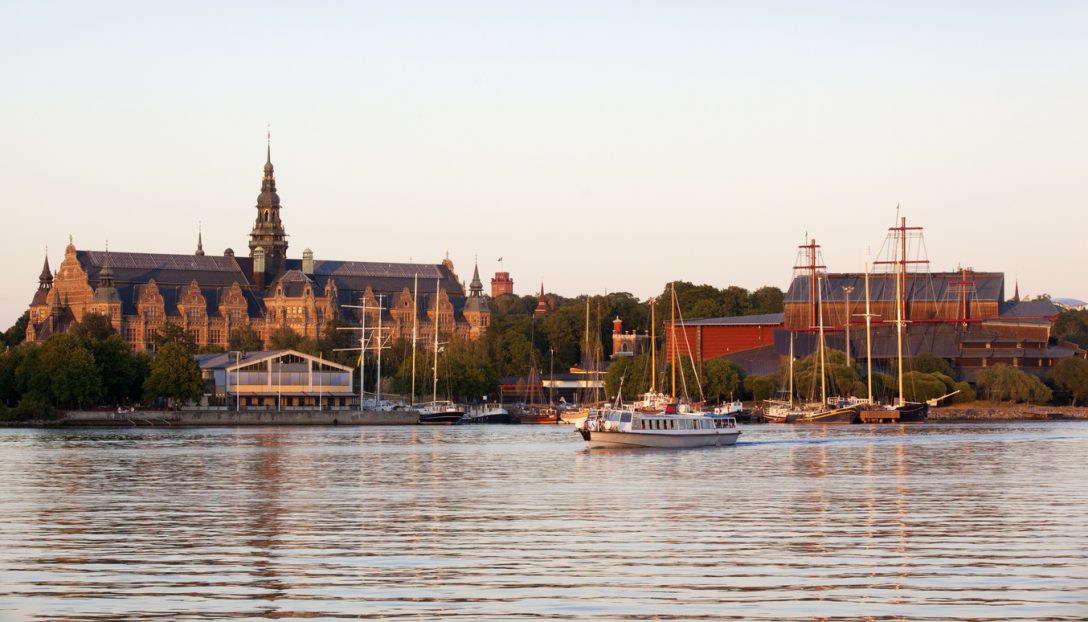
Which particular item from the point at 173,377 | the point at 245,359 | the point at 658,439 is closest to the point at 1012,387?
the point at 245,359

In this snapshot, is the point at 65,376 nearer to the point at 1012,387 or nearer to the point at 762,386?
the point at 762,386

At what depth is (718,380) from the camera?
472 feet

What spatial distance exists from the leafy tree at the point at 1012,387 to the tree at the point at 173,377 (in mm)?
66052

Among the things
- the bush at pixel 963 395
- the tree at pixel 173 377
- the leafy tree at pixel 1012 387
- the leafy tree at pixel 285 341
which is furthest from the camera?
the leafy tree at pixel 285 341

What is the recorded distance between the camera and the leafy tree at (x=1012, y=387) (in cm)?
14488

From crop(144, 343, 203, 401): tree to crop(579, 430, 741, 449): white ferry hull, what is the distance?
5609 centimetres

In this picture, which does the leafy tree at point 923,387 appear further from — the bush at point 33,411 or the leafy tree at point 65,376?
the bush at point 33,411

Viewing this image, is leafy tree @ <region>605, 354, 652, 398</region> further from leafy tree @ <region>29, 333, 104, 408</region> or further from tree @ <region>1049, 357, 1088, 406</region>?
leafy tree @ <region>29, 333, 104, 408</region>

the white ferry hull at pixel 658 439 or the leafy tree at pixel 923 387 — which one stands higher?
the leafy tree at pixel 923 387

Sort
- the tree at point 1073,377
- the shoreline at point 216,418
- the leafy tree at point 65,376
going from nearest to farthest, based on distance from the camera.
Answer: the shoreline at point 216,418 → the leafy tree at point 65,376 → the tree at point 1073,377

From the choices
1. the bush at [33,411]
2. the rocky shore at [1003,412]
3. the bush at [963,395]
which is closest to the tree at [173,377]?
the bush at [33,411]

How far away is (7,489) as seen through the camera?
50.9m

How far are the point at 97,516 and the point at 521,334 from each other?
157 m

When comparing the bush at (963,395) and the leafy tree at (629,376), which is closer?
the leafy tree at (629,376)
